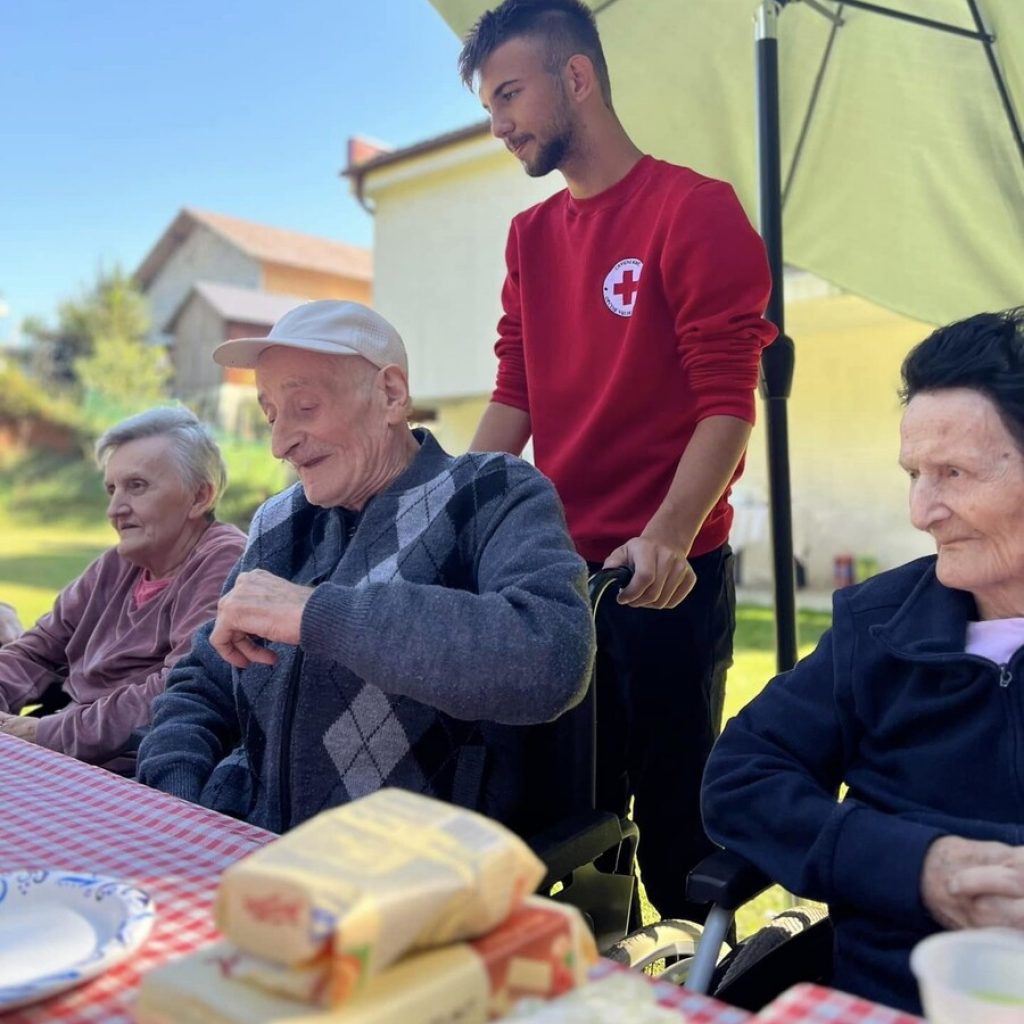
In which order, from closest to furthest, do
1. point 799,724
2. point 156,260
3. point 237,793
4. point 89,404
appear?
point 799,724
point 237,793
point 89,404
point 156,260

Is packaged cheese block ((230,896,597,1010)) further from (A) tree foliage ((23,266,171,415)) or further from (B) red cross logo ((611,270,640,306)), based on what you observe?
(A) tree foliage ((23,266,171,415))

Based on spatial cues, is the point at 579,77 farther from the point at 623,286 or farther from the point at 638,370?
the point at 638,370

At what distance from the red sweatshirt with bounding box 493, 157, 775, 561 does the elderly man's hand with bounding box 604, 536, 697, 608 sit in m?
0.30

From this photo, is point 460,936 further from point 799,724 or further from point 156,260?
point 156,260

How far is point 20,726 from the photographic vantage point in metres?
2.46

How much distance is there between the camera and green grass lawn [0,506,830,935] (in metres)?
6.11

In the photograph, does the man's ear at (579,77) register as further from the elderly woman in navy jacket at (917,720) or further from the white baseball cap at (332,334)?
the elderly woman in navy jacket at (917,720)

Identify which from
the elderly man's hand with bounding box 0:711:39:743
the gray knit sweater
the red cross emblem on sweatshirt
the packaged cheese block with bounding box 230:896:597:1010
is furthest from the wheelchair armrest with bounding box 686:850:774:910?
the elderly man's hand with bounding box 0:711:39:743

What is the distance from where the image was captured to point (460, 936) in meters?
0.67

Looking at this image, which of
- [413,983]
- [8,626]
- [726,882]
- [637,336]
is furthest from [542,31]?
[8,626]

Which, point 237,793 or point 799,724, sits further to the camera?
point 237,793

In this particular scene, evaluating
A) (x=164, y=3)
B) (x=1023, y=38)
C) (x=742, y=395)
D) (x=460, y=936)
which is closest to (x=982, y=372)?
(x=742, y=395)

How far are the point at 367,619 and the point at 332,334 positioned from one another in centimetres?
59

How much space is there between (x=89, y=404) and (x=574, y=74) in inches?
1062
